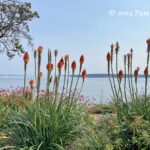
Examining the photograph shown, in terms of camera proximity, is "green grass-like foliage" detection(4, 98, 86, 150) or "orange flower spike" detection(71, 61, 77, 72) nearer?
"green grass-like foliage" detection(4, 98, 86, 150)

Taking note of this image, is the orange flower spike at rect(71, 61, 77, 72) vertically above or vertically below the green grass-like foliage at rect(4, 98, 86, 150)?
above

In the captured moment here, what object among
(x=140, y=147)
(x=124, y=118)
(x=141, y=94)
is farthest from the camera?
(x=141, y=94)

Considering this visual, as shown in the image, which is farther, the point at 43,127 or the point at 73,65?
the point at 73,65

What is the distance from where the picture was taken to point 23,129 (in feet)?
16.2

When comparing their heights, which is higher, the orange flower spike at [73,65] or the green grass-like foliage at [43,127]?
the orange flower spike at [73,65]

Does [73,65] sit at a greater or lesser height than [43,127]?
greater

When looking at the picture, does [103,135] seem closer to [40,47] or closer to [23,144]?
[23,144]

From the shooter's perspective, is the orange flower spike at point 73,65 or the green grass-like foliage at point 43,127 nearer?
the green grass-like foliage at point 43,127

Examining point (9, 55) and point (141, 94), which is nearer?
point (141, 94)

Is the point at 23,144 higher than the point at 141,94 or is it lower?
lower

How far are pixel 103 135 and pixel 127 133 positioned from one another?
0.27m

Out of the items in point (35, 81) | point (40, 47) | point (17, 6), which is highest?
point (17, 6)

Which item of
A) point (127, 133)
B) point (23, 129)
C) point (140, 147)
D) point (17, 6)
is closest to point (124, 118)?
point (127, 133)

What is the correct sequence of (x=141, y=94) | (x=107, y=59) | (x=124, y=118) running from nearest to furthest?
(x=124, y=118) < (x=107, y=59) < (x=141, y=94)
